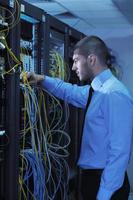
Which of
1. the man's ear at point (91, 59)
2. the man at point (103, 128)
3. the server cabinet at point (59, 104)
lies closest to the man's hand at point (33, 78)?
the man at point (103, 128)

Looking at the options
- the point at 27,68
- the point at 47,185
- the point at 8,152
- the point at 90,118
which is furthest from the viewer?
the point at 47,185

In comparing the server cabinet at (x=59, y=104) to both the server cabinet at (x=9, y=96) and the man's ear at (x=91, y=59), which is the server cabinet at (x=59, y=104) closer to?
the man's ear at (x=91, y=59)

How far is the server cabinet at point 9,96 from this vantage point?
1848mm

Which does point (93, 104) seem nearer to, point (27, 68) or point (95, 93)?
point (95, 93)

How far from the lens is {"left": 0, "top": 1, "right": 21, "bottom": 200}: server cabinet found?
1848 millimetres

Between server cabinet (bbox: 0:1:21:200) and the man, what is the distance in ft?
0.94

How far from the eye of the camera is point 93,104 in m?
2.06

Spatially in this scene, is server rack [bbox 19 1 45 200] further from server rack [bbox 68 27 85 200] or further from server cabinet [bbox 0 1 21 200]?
server rack [bbox 68 27 85 200]

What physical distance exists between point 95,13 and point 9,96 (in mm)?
2518

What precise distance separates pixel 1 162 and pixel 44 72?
66 centimetres

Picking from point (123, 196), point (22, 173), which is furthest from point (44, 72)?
point (123, 196)

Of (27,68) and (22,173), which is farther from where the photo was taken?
(27,68)

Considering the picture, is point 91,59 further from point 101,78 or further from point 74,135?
point 74,135

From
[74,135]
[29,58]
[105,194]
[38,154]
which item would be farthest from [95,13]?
[105,194]
